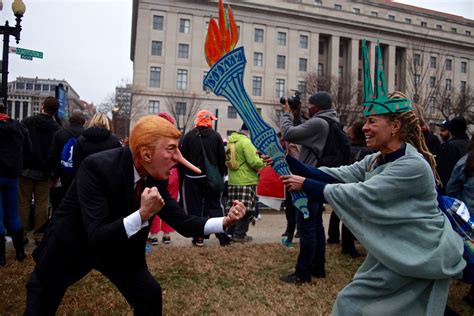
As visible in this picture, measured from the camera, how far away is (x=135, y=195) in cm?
220

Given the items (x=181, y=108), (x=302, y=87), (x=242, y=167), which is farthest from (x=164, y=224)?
(x=302, y=87)

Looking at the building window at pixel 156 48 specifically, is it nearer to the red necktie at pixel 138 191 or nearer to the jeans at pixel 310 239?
the jeans at pixel 310 239

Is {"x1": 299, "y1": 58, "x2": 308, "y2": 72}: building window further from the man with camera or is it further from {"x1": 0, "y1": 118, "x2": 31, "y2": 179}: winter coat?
{"x1": 0, "y1": 118, "x2": 31, "y2": 179}: winter coat

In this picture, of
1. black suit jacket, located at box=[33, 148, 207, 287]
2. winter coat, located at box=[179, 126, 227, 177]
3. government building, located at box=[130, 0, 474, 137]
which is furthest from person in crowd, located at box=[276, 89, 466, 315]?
government building, located at box=[130, 0, 474, 137]

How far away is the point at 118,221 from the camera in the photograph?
190 cm

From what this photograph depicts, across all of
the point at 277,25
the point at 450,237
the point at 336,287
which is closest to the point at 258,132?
the point at 450,237

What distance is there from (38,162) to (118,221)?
13.4ft

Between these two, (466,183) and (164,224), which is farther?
(164,224)

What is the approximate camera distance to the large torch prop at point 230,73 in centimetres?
257

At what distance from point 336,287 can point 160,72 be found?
4686 cm

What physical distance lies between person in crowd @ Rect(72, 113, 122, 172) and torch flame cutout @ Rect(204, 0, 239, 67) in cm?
255

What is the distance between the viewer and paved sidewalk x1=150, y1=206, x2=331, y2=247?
626 centimetres

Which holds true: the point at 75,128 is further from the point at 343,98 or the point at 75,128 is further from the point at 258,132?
the point at 343,98

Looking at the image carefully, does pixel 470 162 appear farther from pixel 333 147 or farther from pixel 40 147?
pixel 40 147
